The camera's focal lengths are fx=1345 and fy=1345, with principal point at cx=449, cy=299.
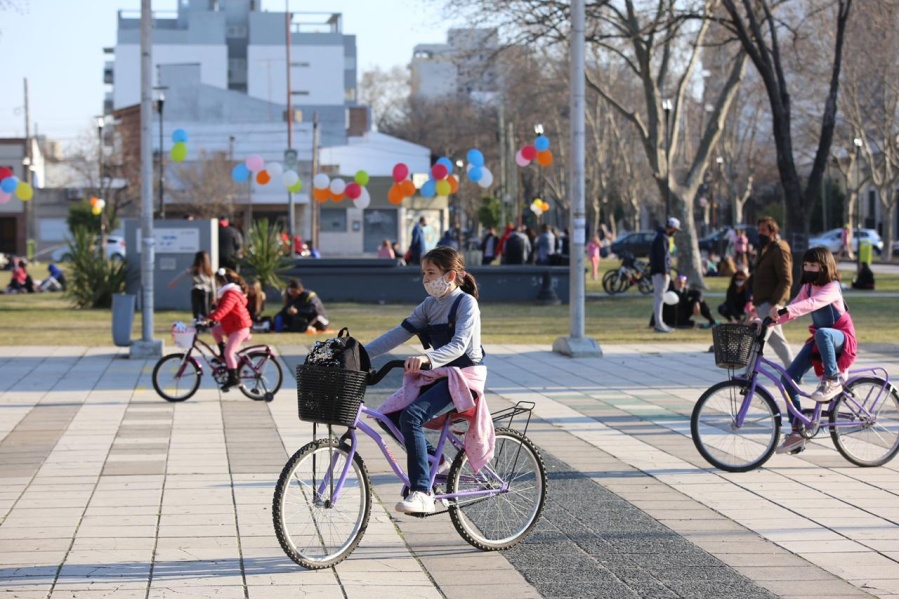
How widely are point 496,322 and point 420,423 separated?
711 inches

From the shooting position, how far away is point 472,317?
262 inches

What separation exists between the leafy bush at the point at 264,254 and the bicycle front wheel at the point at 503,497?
2110cm

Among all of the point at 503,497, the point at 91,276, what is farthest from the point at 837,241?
the point at 503,497

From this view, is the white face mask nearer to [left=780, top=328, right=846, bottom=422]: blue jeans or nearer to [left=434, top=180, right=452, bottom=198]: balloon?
[left=780, top=328, right=846, bottom=422]: blue jeans

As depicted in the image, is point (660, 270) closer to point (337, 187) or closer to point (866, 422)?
point (866, 422)

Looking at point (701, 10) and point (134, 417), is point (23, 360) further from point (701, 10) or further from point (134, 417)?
point (701, 10)

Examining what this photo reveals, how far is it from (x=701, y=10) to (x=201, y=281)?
15096mm

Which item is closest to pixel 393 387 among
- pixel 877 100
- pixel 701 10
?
pixel 701 10

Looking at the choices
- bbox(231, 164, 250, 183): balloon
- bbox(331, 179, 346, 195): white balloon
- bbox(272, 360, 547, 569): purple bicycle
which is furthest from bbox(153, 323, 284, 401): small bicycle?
bbox(331, 179, 346, 195): white balloon

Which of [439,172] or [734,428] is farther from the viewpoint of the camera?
[439,172]

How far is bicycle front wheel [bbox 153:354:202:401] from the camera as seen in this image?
1319 cm

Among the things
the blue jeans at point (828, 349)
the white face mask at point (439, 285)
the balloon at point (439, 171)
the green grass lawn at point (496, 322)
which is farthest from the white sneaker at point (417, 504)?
the balloon at point (439, 171)

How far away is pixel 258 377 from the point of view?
1335 centimetres

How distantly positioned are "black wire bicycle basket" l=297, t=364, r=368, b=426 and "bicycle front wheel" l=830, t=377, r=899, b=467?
14.5 ft
